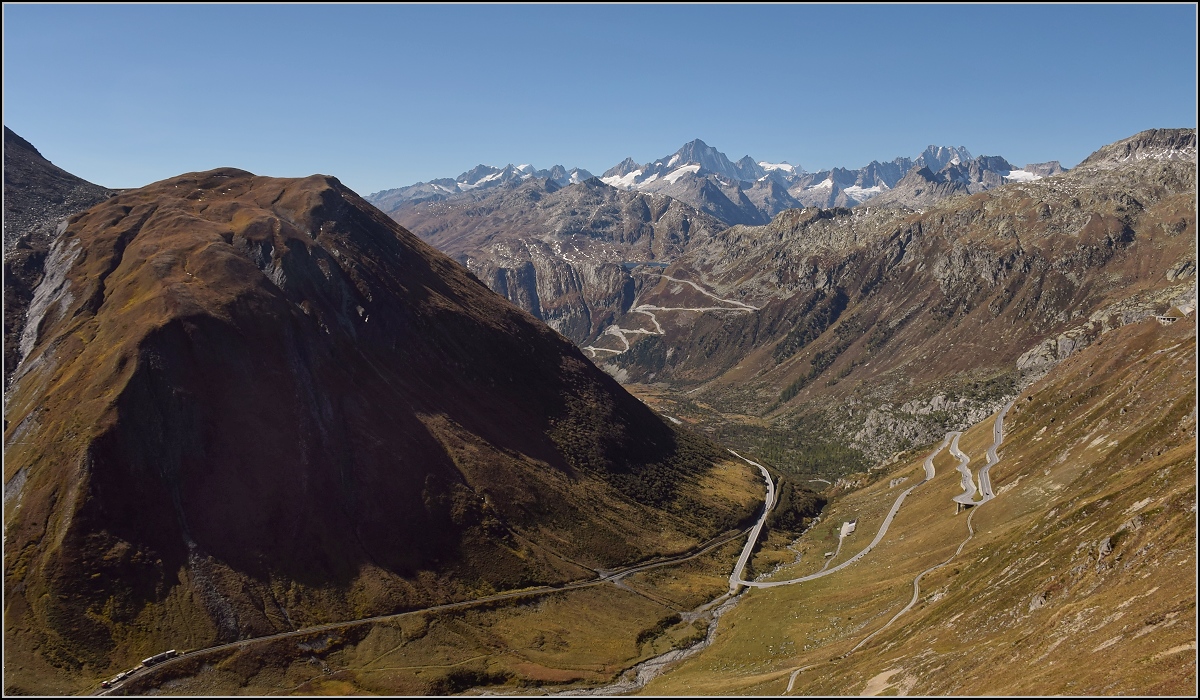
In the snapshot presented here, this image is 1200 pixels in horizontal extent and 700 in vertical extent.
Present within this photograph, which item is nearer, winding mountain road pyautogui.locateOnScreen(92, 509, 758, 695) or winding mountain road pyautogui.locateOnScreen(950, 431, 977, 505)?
winding mountain road pyautogui.locateOnScreen(92, 509, 758, 695)

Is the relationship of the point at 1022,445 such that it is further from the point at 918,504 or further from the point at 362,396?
the point at 362,396

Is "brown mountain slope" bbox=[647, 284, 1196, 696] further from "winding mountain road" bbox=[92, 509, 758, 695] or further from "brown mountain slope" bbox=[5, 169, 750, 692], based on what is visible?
"brown mountain slope" bbox=[5, 169, 750, 692]

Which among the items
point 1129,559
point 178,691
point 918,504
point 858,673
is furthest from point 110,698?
point 918,504

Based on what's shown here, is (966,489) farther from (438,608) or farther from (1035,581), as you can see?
(438,608)

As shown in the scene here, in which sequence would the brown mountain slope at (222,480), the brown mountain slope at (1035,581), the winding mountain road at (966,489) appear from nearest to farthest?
1. the brown mountain slope at (1035,581)
2. the brown mountain slope at (222,480)
3. the winding mountain road at (966,489)

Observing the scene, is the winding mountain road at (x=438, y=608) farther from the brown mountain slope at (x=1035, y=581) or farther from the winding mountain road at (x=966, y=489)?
the winding mountain road at (x=966, y=489)

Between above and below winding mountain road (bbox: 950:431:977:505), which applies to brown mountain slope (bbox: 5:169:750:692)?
above

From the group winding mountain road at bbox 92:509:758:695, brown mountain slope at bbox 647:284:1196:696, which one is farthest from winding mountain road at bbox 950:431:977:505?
winding mountain road at bbox 92:509:758:695

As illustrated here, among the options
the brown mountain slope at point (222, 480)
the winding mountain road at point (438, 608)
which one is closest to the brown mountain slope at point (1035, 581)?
the winding mountain road at point (438, 608)

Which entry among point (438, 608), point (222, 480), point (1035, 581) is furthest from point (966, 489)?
point (222, 480)
